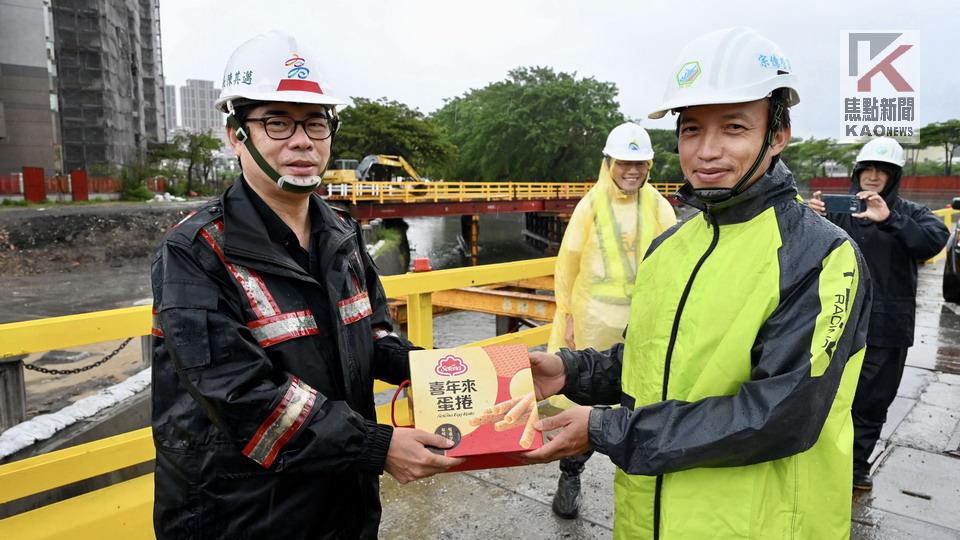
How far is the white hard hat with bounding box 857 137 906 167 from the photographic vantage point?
3750 mm

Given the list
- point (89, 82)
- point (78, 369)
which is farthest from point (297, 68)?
point (89, 82)

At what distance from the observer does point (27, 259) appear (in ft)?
68.3

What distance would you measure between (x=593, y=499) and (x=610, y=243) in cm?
141

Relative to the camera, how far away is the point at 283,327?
167cm

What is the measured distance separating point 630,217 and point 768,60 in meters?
2.03

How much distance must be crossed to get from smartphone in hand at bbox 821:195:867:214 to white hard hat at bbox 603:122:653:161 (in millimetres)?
1250

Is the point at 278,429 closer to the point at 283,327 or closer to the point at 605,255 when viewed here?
the point at 283,327

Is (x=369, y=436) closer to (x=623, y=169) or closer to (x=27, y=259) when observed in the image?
(x=623, y=169)

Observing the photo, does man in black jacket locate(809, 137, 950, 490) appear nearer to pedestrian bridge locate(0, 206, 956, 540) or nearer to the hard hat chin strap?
the hard hat chin strap

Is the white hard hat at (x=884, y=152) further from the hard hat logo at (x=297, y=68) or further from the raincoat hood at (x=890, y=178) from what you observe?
the hard hat logo at (x=297, y=68)

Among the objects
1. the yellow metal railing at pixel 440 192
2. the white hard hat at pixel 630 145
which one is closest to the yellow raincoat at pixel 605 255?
the white hard hat at pixel 630 145

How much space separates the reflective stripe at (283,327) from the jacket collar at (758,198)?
1108 mm

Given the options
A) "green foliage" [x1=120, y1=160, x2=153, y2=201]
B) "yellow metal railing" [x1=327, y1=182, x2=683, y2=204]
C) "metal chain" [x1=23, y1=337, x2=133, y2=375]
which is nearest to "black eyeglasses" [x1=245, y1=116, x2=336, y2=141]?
"metal chain" [x1=23, y1=337, x2=133, y2=375]

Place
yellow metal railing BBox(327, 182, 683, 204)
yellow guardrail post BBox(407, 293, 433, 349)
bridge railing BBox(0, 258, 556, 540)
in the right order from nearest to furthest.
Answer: bridge railing BBox(0, 258, 556, 540) → yellow guardrail post BBox(407, 293, 433, 349) → yellow metal railing BBox(327, 182, 683, 204)
